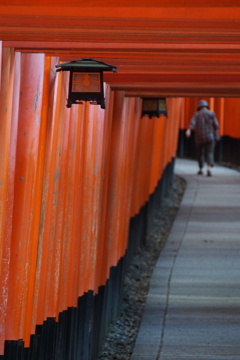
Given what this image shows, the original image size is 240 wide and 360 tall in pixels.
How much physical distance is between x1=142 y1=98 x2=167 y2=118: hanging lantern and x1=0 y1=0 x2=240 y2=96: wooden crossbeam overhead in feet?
17.1

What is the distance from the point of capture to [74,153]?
7.98 metres

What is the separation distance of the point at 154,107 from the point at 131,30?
24.6 feet

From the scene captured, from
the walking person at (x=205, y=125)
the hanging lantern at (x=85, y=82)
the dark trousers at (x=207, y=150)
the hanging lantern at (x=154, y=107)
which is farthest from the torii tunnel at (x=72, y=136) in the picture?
the dark trousers at (x=207, y=150)

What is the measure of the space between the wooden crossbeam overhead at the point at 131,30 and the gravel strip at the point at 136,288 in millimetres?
3962

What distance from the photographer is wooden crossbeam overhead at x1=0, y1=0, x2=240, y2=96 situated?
15.0ft

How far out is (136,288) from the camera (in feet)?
44.7

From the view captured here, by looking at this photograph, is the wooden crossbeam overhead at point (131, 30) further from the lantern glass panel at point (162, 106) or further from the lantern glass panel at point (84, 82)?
the lantern glass panel at point (162, 106)

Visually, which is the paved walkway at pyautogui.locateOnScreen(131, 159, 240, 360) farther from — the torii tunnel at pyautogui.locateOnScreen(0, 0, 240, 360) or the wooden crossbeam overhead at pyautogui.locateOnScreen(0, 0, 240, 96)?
the wooden crossbeam overhead at pyautogui.locateOnScreen(0, 0, 240, 96)

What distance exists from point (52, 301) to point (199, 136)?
15902mm

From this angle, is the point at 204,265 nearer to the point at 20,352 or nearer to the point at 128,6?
the point at 20,352

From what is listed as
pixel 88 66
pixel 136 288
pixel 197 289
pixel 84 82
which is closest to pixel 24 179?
pixel 84 82

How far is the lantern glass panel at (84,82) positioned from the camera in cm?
622

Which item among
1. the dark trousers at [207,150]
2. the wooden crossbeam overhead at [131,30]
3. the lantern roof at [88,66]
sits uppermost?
the wooden crossbeam overhead at [131,30]

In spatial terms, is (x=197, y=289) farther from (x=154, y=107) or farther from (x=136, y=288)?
(x=154, y=107)
